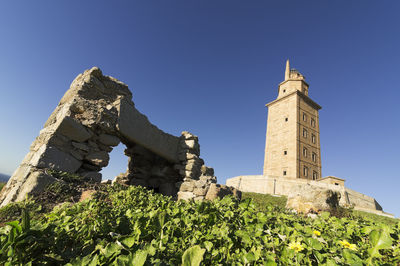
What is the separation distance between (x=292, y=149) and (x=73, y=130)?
2596 centimetres

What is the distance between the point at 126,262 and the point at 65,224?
26.7 inches

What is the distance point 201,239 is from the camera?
147 centimetres

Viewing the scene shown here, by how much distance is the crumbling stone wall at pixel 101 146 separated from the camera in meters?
4.20

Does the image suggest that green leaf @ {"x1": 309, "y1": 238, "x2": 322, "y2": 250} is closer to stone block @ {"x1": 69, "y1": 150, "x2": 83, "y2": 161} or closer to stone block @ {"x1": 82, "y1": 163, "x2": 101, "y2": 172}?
stone block @ {"x1": 69, "y1": 150, "x2": 83, "y2": 161}

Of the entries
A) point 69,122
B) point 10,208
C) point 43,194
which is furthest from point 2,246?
point 69,122

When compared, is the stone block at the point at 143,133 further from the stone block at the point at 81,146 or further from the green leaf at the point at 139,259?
the green leaf at the point at 139,259

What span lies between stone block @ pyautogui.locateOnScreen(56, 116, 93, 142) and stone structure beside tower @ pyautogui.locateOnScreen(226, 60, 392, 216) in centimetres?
1816

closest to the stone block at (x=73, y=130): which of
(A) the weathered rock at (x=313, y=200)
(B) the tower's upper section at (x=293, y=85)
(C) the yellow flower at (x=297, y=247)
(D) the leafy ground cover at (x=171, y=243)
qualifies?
(D) the leafy ground cover at (x=171, y=243)

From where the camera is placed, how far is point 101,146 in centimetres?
567

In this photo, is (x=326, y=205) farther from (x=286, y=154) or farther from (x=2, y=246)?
(x=286, y=154)

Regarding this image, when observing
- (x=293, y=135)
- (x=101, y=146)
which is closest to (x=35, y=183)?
(x=101, y=146)

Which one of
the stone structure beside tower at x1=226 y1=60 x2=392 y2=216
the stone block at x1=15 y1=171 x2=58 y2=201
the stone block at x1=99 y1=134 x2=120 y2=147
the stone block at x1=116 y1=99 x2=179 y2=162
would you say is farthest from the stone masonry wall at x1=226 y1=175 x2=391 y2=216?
the stone block at x1=15 y1=171 x2=58 y2=201

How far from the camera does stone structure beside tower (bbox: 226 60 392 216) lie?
19531 millimetres

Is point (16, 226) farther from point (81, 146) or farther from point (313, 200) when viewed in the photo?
point (313, 200)
